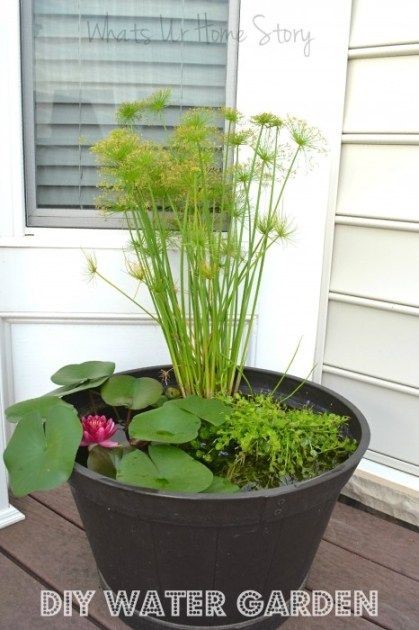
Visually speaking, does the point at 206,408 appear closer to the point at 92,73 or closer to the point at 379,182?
the point at 379,182

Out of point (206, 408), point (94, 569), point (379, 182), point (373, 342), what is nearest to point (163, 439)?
point (206, 408)

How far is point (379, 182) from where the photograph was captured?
148 cm

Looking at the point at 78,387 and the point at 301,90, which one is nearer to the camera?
the point at 78,387

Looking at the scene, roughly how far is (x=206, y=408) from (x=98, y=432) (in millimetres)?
226

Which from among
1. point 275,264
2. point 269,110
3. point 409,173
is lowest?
point 275,264

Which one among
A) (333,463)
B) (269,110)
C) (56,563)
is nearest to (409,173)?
(269,110)

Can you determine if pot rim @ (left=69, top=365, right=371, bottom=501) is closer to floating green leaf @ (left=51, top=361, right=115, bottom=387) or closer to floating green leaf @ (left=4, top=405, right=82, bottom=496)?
floating green leaf @ (left=4, top=405, right=82, bottom=496)

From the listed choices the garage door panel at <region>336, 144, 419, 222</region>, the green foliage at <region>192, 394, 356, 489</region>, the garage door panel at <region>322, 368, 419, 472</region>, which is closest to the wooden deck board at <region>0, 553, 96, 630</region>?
the green foliage at <region>192, 394, 356, 489</region>

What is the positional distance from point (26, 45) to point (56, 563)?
1272mm

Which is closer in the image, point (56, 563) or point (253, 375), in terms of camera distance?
point (56, 563)

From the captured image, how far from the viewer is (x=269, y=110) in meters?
1.52

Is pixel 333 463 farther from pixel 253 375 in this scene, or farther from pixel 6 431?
pixel 6 431

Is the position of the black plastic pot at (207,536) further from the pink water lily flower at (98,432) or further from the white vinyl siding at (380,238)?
the white vinyl siding at (380,238)

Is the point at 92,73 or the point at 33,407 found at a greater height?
the point at 92,73
